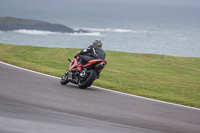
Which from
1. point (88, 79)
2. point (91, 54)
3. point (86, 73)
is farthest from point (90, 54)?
point (88, 79)

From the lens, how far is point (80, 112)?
7.48 m

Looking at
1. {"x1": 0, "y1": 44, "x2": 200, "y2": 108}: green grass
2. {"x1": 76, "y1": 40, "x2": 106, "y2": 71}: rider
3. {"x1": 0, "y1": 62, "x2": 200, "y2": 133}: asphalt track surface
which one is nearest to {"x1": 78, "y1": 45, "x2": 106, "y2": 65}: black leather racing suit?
{"x1": 76, "y1": 40, "x2": 106, "y2": 71}: rider

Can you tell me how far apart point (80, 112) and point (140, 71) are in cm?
1138

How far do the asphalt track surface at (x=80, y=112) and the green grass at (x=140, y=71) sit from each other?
1.80 meters

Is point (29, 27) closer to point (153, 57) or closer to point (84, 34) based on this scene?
point (84, 34)

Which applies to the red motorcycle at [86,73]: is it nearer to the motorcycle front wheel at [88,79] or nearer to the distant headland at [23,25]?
the motorcycle front wheel at [88,79]

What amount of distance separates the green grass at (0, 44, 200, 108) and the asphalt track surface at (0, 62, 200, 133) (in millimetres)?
1798

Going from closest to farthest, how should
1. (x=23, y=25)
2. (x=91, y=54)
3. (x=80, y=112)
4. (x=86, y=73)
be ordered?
(x=80, y=112), (x=86, y=73), (x=91, y=54), (x=23, y=25)

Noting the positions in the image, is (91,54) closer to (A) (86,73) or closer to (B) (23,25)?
(A) (86,73)

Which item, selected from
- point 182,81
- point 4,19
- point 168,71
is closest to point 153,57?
point 168,71

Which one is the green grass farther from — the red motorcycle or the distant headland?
the distant headland

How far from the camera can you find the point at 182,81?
16578 mm

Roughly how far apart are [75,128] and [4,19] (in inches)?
4306

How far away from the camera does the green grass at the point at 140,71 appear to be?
12258 mm
